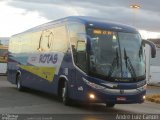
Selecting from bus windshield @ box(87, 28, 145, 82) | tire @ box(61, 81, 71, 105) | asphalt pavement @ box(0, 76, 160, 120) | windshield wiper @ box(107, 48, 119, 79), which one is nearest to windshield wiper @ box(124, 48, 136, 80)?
bus windshield @ box(87, 28, 145, 82)

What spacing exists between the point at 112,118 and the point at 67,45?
4.37 m

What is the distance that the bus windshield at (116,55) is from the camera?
58.7ft

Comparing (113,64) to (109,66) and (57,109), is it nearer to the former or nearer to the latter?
(109,66)

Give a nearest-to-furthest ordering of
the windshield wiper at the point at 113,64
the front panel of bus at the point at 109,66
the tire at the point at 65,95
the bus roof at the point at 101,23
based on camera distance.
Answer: the front panel of bus at the point at 109,66, the windshield wiper at the point at 113,64, the bus roof at the point at 101,23, the tire at the point at 65,95

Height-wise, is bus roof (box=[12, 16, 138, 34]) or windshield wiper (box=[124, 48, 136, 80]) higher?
bus roof (box=[12, 16, 138, 34])

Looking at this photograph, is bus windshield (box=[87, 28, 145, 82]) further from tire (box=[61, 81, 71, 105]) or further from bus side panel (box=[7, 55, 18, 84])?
bus side panel (box=[7, 55, 18, 84])

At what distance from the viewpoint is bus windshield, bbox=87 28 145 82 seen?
1789 centimetres

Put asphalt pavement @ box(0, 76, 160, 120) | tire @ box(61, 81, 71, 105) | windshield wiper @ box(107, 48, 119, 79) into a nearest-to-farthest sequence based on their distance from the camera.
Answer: asphalt pavement @ box(0, 76, 160, 120), windshield wiper @ box(107, 48, 119, 79), tire @ box(61, 81, 71, 105)

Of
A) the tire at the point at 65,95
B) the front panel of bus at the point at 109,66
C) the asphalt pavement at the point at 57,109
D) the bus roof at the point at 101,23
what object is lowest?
the asphalt pavement at the point at 57,109

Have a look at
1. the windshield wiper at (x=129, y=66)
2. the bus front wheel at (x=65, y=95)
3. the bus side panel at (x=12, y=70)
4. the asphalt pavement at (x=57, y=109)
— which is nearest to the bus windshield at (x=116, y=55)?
the windshield wiper at (x=129, y=66)

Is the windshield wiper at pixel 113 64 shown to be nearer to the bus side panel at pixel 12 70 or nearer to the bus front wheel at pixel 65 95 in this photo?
the bus front wheel at pixel 65 95

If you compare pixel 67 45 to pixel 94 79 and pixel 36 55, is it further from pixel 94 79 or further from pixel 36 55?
pixel 36 55

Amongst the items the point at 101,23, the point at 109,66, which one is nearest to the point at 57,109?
the point at 109,66

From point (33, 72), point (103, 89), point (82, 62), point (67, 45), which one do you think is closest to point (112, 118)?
point (103, 89)
